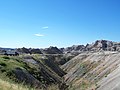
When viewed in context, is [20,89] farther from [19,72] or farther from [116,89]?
[19,72]

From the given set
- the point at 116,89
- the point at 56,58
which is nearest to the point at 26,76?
the point at 116,89

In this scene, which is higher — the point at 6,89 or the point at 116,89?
the point at 6,89

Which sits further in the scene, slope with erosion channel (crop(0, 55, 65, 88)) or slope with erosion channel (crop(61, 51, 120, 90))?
slope with erosion channel (crop(61, 51, 120, 90))

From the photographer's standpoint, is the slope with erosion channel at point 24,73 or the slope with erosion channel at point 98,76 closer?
the slope with erosion channel at point 24,73

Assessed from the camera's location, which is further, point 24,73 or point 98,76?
point 98,76

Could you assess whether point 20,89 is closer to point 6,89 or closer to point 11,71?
point 6,89

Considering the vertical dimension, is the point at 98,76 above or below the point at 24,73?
below

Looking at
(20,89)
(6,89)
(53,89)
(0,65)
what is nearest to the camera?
(6,89)

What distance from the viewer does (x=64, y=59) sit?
157625 millimetres

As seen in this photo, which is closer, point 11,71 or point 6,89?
point 6,89

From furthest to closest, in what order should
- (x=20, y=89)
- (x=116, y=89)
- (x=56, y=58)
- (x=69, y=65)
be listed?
1. (x=56, y=58)
2. (x=69, y=65)
3. (x=116, y=89)
4. (x=20, y=89)

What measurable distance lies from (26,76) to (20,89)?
24.6 meters

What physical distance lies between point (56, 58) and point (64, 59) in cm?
488

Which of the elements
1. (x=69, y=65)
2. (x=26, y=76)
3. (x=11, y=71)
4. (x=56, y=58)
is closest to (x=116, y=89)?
(x=26, y=76)
